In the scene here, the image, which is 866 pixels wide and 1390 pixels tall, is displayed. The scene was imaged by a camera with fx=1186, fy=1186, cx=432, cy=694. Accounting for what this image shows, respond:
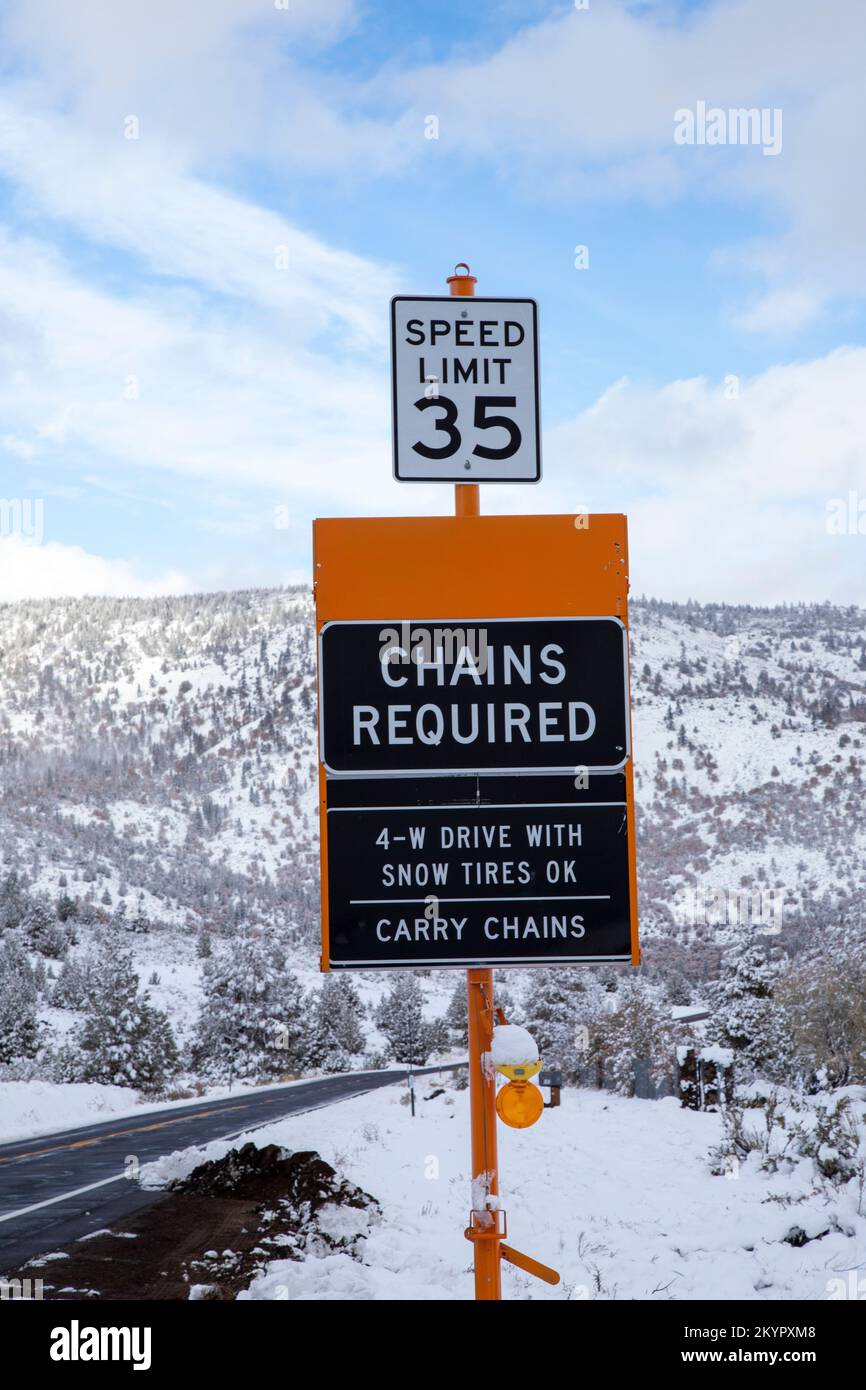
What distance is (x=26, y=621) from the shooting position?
185 m

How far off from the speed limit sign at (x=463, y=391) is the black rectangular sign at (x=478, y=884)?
154 cm

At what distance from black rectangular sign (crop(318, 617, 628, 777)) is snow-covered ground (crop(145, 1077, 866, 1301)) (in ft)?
13.1

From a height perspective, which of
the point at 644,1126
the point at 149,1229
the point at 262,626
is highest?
the point at 262,626

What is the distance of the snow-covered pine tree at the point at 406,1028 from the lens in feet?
196

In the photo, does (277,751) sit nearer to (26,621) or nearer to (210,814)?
(210,814)

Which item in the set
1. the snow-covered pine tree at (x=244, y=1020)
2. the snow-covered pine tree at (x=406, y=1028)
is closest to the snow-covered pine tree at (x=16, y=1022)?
the snow-covered pine tree at (x=244, y=1020)

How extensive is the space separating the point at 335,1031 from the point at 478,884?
53417 mm

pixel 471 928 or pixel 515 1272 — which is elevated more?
pixel 471 928

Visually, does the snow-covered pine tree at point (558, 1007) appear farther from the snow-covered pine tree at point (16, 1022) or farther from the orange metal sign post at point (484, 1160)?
the orange metal sign post at point (484, 1160)

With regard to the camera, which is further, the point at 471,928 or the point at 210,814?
the point at 210,814

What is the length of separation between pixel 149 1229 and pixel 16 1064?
30906 mm

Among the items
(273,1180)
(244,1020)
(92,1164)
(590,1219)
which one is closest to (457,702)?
(590,1219)

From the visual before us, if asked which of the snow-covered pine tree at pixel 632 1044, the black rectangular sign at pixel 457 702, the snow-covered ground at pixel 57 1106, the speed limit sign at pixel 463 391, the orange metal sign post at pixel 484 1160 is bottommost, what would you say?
the snow-covered ground at pixel 57 1106

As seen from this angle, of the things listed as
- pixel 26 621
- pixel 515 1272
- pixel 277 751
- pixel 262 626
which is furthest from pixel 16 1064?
pixel 26 621
